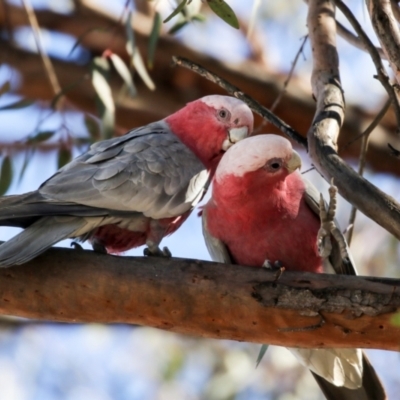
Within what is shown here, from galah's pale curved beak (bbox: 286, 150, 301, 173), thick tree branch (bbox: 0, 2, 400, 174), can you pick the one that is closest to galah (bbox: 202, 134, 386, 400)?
galah's pale curved beak (bbox: 286, 150, 301, 173)

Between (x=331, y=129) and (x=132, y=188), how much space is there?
20.1 inches

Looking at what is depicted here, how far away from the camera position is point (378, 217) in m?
1.69

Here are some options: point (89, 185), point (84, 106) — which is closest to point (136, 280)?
point (89, 185)

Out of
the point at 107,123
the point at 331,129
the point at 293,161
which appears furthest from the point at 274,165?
the point at 107,123

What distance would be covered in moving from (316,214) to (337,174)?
32 cm

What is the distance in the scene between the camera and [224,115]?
2.31m

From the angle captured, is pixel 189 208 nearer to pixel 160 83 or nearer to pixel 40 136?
pixel 40 136

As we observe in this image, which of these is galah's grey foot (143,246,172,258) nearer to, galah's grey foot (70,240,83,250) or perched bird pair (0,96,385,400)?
perched bird pair (0,96,385,400)

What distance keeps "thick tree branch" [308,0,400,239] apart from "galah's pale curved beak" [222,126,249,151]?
23 cm

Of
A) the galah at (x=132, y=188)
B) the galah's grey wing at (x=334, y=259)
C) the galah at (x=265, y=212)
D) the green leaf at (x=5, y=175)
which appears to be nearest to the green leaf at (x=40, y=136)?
the green leaf at (x=5, y=175)

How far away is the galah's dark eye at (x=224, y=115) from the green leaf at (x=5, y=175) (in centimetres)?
80

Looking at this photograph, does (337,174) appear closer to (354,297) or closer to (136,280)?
(354,297)

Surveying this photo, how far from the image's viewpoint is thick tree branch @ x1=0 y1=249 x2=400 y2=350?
1.70 meters

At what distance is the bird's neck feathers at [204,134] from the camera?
230 centimetres
